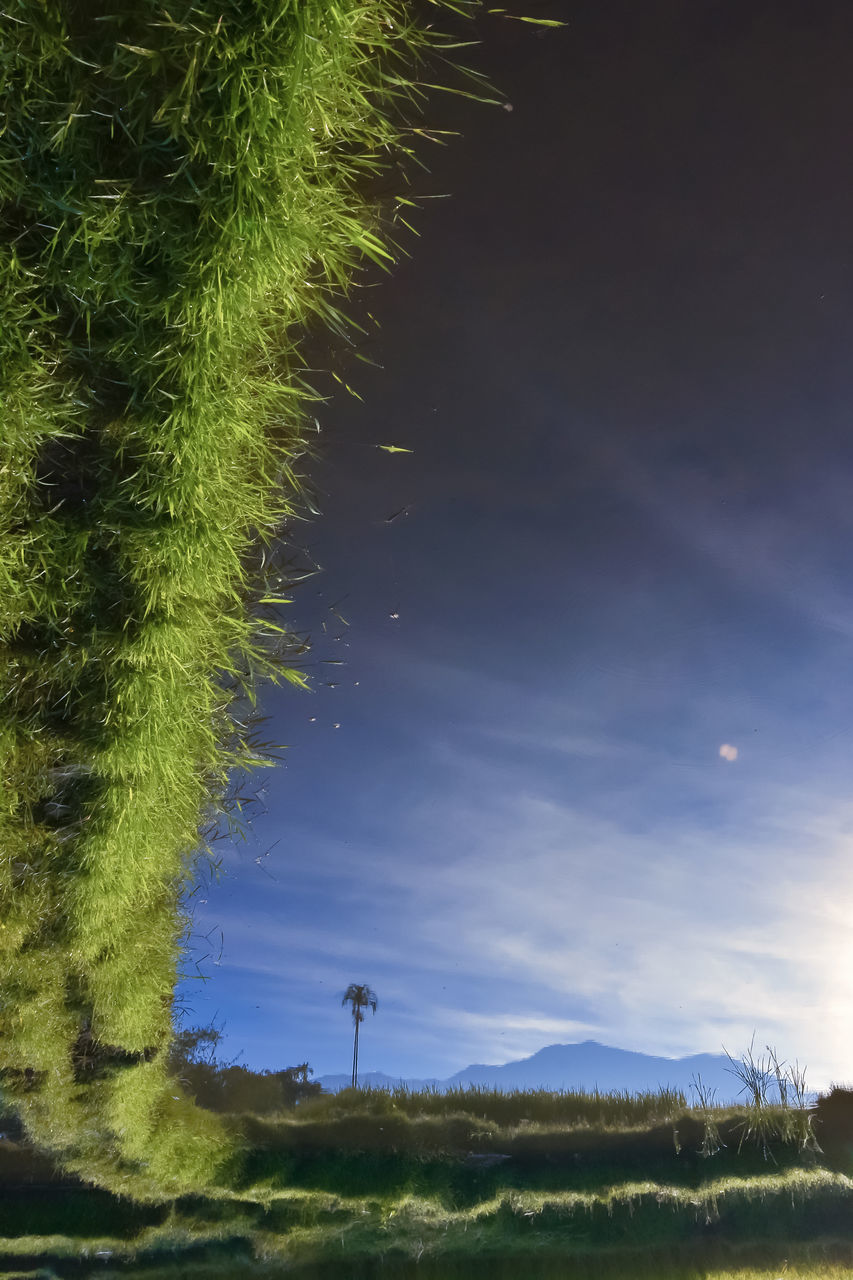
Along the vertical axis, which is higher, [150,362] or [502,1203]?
[150,362]

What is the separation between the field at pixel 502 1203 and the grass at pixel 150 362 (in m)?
6.17

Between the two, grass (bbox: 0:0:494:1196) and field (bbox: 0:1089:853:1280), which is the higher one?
grass (bbox: 0:0:494:1196)

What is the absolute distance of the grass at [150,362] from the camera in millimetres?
1336

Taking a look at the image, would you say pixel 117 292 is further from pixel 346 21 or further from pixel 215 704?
pixel 215 704

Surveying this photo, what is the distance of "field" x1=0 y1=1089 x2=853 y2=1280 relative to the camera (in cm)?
736

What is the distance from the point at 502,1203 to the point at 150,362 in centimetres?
889

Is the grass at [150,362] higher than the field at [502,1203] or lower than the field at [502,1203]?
higher

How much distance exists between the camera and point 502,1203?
7539 millimetres

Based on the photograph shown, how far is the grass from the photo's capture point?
134cm

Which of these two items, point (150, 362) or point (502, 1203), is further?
point (502, 1203)

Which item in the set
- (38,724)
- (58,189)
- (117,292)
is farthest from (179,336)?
(38,724)

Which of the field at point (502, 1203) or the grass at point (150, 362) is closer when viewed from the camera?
the grass at point (150, 362)

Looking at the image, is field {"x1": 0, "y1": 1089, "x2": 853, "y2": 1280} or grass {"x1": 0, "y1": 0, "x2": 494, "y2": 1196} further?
field {"x1": 0, "y1": 1089, "x2": 853, "y2": 1280}

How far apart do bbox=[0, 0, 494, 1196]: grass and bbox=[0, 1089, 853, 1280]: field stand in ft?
20.3
